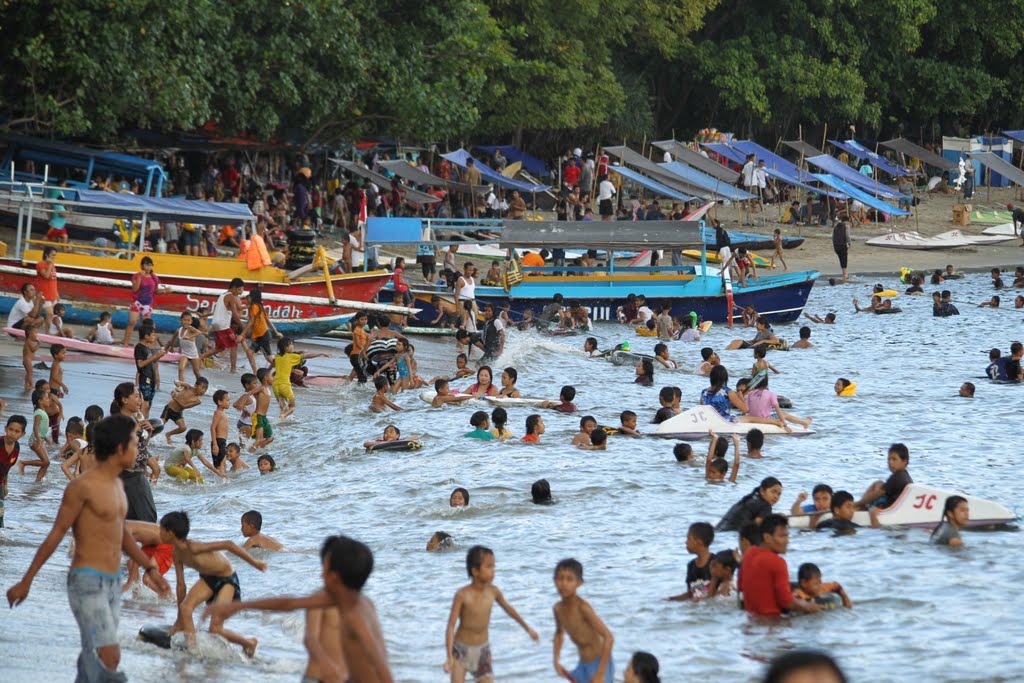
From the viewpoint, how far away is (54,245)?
24422 millimetres

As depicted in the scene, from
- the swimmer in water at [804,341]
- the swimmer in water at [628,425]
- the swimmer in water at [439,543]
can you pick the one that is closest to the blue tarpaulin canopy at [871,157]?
the swimmer in water at [804,341]

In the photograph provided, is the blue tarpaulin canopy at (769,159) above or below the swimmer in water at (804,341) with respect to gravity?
above

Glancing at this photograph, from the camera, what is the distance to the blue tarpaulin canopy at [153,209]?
77.0 ft

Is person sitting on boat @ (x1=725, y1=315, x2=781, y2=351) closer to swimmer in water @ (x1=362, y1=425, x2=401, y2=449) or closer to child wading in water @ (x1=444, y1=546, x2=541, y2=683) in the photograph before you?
swimmer in water @ (x1=362, y1=425, x2=401, y2=449)

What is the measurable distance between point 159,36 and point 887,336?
1537 cm

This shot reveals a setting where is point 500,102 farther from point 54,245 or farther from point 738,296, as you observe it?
point 54,245

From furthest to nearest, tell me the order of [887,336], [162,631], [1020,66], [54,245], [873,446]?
1. [1020,66]
2. [887,336]
3. [54,245]
4. [873,446]
5. [162,631]

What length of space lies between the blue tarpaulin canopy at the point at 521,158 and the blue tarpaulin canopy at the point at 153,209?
19766 millimetres

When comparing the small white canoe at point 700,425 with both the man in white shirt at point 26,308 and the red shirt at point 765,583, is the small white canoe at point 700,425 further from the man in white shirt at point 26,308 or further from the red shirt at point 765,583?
the man in white shirt at point 26,308

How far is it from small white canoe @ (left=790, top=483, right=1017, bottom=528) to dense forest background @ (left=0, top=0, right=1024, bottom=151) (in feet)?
60.7

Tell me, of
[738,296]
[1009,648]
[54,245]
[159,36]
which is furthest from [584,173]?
[1009,648]

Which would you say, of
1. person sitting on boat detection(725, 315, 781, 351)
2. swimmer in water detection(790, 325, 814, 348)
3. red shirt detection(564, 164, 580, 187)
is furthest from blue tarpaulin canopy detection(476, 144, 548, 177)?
person sitting on boat detection(725, 315, 781, 351)

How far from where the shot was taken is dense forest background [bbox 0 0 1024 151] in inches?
1088

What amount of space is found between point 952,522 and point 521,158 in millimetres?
33325
